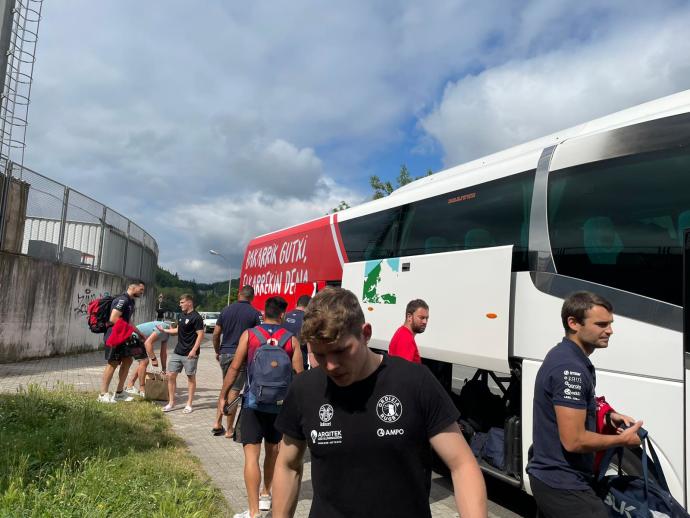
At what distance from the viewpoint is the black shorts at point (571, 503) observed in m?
2.62

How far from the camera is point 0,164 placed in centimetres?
1312

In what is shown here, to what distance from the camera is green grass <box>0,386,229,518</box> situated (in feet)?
13.7

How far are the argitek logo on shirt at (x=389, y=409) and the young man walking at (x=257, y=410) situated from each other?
2.62 meters

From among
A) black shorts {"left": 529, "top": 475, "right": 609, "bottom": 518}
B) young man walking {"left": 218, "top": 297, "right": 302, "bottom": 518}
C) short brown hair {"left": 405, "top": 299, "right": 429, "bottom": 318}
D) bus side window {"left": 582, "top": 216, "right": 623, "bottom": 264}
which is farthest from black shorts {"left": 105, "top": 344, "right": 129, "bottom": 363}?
black shorts {"left": 529, "top": 475, "right": 609, "bottom": 518}

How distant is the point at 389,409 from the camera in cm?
200

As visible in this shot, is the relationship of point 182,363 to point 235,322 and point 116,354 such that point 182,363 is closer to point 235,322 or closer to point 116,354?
point 116,354

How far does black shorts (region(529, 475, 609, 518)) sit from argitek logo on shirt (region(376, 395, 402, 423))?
49.2 inches

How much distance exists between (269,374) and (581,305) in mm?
2599

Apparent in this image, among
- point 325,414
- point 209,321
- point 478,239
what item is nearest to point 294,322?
point 478,239

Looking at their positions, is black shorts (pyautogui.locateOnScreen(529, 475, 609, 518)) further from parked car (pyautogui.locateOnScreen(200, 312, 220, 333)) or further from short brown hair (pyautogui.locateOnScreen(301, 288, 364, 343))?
parked car (pyautogui.locateOnScreen(200, 312, 220, 333))

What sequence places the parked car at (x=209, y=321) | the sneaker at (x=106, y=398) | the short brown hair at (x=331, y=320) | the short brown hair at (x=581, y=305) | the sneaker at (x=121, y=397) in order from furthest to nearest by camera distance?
the parked car at (x=209, y=321) < the sneaker at (x=121, y=397) < the sneaker at (x=106, y=398) < the short brown hair at (x=581, y=305) < the short brown hair at (x=331, y=320)

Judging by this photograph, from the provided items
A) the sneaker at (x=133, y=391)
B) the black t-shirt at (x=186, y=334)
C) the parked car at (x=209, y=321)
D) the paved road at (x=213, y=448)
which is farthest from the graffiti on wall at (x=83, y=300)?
the parked car at (x=209, y=321)

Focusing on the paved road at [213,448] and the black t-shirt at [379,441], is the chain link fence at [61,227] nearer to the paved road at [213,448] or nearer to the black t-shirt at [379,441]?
the paved road at [213,448]

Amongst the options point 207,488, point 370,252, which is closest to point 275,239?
point 370,252
